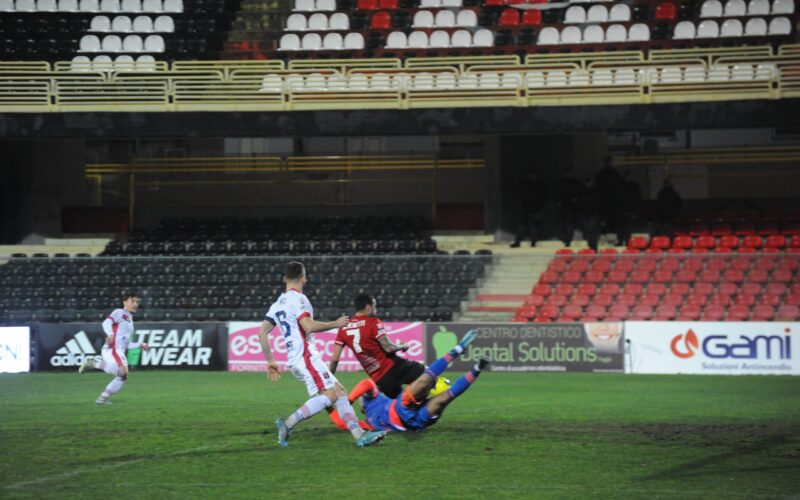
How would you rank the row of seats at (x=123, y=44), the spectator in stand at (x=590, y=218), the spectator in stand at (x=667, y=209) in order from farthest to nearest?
the row of seats at (x=123, y=44)
the spectator in stand at (x=667, y=209)
the spectator in stand at (x=590, y=218)

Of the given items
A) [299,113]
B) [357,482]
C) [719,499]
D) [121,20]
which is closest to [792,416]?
[719,499]

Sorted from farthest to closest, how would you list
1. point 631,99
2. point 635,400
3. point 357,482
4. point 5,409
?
point 631,99
point 635,400
point 5,409
point 357,482

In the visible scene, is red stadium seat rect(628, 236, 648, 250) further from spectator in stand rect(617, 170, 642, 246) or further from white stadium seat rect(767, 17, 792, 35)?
white stadium seat rect(767, 17, 792, 35)

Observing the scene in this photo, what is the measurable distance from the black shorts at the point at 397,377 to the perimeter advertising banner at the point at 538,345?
1182 cm

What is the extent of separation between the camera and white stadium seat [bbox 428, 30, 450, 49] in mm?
35500

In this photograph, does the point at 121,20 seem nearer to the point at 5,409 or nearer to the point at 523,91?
the point at 523,91

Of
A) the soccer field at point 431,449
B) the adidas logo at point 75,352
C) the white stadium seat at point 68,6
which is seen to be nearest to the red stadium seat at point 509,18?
the white stadium seat at point 68,6

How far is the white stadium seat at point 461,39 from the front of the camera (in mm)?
35406

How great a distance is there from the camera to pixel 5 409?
16359mm

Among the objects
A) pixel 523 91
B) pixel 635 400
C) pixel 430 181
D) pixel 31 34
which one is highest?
pixel 31 34

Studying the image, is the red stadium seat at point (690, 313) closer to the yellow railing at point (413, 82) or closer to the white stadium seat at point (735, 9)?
the yellow railing at point (413, 82)

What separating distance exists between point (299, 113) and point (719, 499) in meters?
24.4

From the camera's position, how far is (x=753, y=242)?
2984cm

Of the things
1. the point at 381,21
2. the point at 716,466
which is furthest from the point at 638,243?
the point at 716,466
